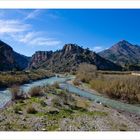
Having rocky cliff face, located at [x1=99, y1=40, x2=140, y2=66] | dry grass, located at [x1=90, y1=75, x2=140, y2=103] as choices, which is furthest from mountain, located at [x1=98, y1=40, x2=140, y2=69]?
dry grass, located at [x1=90, y1=75, x2=140, y2=103]

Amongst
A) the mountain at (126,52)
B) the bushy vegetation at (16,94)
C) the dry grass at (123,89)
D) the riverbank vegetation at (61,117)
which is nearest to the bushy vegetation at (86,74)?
the mountain at (126,52)

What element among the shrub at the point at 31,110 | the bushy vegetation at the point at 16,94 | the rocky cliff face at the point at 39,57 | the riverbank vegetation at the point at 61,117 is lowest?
the riverbank vegetation at the point at 61,117

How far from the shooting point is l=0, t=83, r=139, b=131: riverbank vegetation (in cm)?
1195

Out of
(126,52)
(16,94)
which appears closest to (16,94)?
(16,94)

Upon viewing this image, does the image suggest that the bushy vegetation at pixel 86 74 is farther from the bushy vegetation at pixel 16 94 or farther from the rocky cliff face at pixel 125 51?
the bushy vegetation at pixel 16 94

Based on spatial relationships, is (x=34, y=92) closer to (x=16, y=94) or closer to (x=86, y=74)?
(x=16, y=94)

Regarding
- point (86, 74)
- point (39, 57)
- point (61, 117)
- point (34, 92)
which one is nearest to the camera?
point (61, 117)

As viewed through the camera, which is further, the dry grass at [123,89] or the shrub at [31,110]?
the dry grass at [123,89]

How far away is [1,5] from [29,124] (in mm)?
4589

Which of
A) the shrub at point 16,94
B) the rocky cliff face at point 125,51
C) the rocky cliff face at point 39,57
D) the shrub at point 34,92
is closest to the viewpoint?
the rocky cliff face at point 125,51

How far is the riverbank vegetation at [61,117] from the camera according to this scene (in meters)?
11.9

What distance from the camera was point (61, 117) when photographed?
45.7 ft

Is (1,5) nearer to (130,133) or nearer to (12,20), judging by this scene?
(12,20)

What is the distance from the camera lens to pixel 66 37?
1283cm
